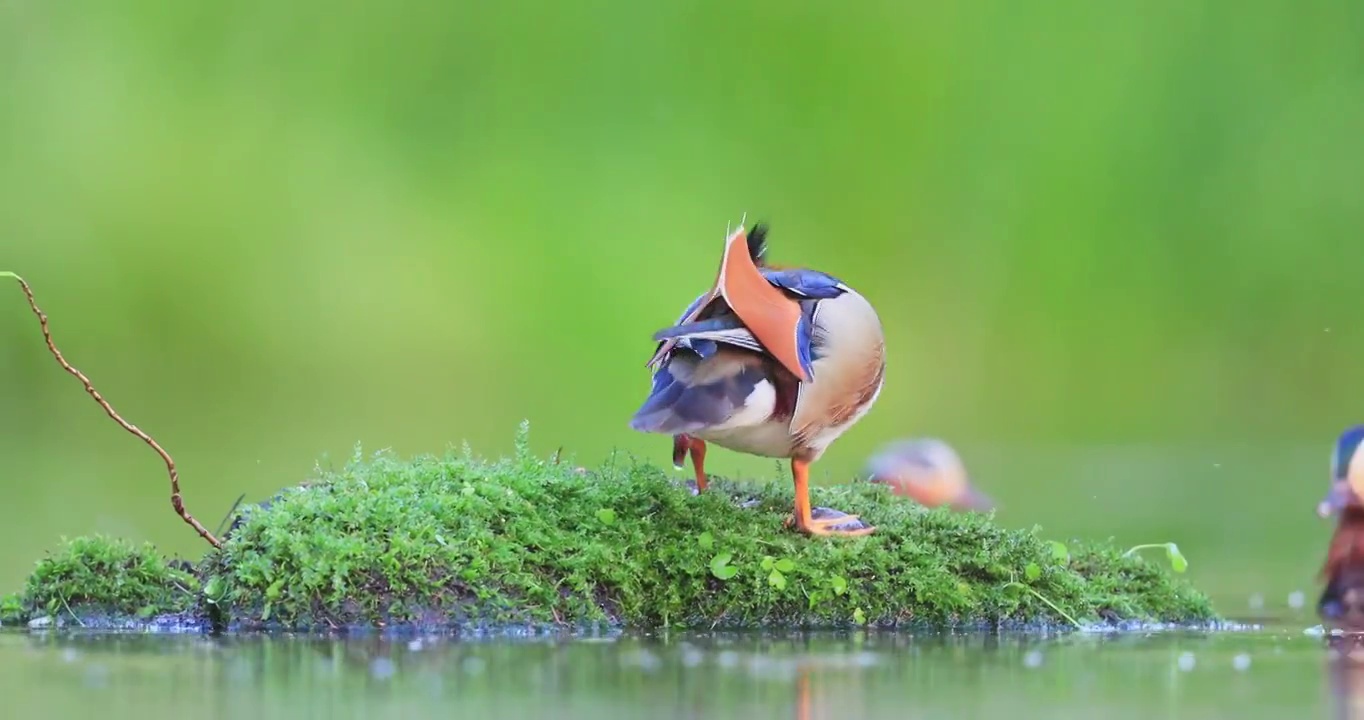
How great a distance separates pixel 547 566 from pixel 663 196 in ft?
55.3

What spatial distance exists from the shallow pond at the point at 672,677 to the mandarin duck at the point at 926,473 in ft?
14.9

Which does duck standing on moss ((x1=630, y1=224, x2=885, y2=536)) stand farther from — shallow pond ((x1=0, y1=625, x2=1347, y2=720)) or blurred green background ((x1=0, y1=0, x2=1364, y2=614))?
blurred green background ((x1=0, y1=0, x2=1364, y2=614))

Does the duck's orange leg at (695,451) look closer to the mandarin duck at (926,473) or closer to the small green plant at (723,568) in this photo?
the small green plant at (723,568)

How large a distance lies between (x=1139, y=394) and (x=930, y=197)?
4.10 m

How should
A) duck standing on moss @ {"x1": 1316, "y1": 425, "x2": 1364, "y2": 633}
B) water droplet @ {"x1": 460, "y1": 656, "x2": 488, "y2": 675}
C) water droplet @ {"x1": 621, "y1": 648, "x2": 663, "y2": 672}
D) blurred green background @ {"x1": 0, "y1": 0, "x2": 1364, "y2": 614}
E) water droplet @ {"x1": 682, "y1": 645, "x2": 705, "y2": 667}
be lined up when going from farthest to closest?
blurred green background @ {"x1": 0, "y1": 0, "x2": 1364, "y2": 614} → duck standing on moss @ {"x1": 1316, "y1": 425, "x2": 1364, "y2": 633} → water droplet @ {"x1": 682, "y1": 645, "x2": 705, "y2": 667} → water droplet @ {"x1": 621, "y1": 648, "x2": 663, "y2": 672} → water droplet @ {"x1": 460, "y1": 656, "x2": 488, "y2": 675}

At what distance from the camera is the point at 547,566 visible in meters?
6.75

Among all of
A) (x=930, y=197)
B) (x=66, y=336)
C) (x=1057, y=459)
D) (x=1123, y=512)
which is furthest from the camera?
(x=930, y=197)

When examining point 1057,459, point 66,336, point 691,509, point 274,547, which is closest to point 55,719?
point 274,547

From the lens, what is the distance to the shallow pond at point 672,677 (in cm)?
493

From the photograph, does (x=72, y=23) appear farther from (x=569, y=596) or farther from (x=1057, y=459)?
(x=569, y=596)

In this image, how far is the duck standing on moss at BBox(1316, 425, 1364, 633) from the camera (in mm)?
8195

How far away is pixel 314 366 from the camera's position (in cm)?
2186

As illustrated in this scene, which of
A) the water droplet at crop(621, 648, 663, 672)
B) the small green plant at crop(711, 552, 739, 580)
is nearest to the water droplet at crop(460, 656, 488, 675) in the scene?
the water droplet at crop(621, 648, 663, 672)

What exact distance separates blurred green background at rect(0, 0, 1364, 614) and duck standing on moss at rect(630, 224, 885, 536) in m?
12.8
